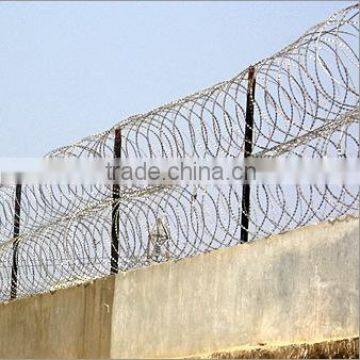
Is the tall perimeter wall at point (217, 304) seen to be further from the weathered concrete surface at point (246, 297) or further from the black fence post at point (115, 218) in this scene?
the black fence post at point (115, 218)

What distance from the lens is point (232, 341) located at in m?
6.29

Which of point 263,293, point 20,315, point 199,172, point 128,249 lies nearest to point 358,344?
point 263,293

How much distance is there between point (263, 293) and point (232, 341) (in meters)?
0.43

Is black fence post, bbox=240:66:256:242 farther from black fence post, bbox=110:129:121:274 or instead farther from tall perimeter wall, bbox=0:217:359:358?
black fence post, bbox=110:129:121:274

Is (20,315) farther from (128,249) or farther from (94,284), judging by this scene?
(128,249)

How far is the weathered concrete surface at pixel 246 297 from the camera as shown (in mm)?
5504

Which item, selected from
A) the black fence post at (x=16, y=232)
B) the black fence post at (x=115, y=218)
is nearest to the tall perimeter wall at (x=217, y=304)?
the black fence post at (x=115, y=218)

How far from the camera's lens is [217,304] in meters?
6.51

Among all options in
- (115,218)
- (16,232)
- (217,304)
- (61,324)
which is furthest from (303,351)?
(16,232)

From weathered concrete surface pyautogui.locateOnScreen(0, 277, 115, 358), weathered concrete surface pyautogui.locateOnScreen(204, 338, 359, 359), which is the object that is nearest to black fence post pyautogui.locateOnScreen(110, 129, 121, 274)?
weathered concrete surface pyautogui.locateOnScreen(0, 277, 115, 358)

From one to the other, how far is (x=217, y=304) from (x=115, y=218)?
152 cm

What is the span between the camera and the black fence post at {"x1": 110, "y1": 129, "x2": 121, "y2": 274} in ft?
25.3

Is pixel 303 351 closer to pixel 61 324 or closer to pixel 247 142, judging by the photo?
pixel 247 142

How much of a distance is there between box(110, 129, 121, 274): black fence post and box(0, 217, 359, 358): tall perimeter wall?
0.13 m
